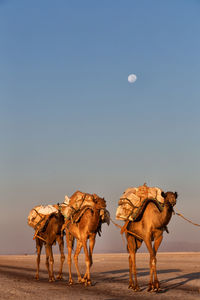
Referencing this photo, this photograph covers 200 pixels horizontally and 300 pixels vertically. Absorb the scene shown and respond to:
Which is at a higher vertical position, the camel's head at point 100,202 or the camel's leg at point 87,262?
the camel's head at point 100,202

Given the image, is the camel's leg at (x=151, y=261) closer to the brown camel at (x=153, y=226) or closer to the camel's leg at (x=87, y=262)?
the brown camel at (x=153, y=226)

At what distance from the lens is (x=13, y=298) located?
640 inches

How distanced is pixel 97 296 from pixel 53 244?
29.8ft

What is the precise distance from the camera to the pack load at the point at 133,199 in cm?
1950

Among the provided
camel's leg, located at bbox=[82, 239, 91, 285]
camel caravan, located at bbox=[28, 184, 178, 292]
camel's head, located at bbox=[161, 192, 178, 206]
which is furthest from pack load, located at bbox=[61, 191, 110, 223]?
camel's head, located at bbox=[161, 192, 178, 206]

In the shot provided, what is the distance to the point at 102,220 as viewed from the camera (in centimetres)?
2170

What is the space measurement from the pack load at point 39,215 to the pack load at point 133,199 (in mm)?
6274

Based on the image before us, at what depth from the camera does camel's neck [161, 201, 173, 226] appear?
18.0 m

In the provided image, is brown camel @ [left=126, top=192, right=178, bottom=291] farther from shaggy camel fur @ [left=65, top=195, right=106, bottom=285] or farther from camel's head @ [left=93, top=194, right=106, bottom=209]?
shaggy camel fur @ [left=65, top=195, right=106, bottom=285]

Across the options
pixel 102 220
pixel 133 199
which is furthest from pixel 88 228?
pixel 133 199

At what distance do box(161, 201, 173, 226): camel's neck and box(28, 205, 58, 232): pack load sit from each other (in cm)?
888

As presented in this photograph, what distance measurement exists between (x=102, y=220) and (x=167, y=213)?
4.48 meters

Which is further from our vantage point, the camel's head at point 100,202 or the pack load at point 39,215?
the pack load at point 39,215

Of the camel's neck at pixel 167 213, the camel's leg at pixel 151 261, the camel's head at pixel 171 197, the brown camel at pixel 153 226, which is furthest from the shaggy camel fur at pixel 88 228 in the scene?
the camel's head at pixel 171 197
